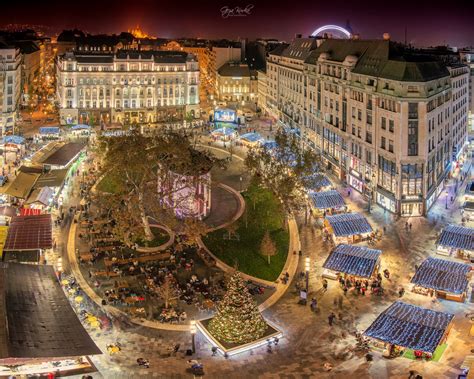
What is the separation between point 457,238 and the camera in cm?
5694

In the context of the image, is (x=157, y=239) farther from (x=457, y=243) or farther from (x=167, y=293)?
(x=457, y=243)

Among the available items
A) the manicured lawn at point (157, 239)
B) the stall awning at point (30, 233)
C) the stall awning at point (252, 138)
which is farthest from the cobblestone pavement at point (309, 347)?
the stall awning at point (252, 138)

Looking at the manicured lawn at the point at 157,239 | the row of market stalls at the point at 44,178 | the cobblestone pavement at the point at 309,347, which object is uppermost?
the row of market stalls at the point at 44,178

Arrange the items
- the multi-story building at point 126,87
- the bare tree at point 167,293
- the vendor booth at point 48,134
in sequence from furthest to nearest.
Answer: the multi-story building at point 126,87 → the vendor booth at point 48,134 → the bare tree at point 167,293

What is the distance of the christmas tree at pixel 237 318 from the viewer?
4019 cm

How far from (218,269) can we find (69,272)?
45.0 ft

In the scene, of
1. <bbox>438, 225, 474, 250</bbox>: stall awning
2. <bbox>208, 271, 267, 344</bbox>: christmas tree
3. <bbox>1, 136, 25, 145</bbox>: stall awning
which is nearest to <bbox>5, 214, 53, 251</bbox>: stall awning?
<bbox>208, 271, 267, 344</bbox>: christmas tree

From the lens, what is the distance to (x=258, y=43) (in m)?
174

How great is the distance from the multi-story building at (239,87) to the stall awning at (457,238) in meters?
103

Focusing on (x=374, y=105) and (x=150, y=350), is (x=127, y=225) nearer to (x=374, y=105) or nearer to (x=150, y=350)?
(x=150, y=350)

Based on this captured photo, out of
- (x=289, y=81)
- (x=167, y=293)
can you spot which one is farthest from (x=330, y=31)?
(x=167, y=293)

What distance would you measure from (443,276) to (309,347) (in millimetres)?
15452

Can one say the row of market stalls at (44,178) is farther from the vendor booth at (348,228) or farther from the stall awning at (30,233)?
the vendor booth at (348,228)

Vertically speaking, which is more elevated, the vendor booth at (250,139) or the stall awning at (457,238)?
the vendor booth at (250,139)
